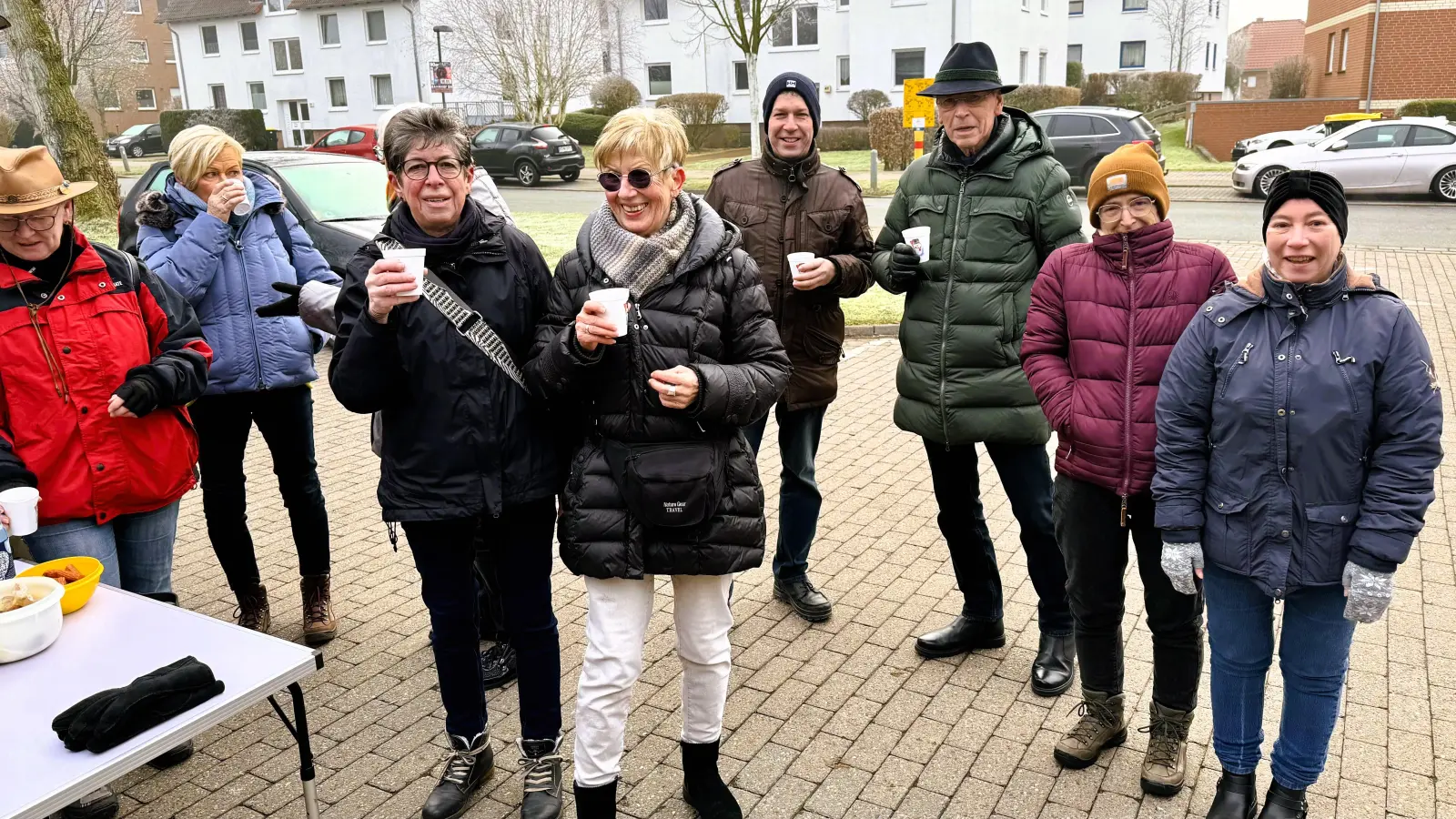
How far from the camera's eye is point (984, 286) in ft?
13.0

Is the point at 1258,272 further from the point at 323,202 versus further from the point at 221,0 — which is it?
the point at 221,0

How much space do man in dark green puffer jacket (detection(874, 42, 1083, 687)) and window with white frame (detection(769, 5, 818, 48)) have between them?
38.9 meters

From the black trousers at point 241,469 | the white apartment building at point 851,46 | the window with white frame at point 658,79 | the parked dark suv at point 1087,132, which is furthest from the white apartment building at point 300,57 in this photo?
the black trousers at point 241,469

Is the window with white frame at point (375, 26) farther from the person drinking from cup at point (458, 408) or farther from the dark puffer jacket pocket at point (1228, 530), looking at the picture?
the dark puffer jacket pocket at point (1228, 530)

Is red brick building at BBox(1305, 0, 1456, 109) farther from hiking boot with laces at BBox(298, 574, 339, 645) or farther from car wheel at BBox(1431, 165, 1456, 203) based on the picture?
hiking boot with laces at BBox(298, 574, 339, 645)

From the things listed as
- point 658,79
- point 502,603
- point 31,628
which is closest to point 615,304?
point 502,603

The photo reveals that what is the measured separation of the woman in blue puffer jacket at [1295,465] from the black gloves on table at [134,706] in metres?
2.54

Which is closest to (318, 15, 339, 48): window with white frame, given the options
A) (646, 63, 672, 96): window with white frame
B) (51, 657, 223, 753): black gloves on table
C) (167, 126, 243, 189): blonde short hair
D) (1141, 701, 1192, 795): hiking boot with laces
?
(646, 63, 672, 96): window with white frame

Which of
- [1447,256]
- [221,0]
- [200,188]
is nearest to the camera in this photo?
[200,188]

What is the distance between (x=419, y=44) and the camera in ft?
152

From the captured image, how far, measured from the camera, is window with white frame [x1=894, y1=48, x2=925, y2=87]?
38.4 metres

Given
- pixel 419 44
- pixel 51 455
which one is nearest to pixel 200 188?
pixel 51 455

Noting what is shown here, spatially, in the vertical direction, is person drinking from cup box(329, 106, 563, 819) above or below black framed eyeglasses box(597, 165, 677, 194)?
below

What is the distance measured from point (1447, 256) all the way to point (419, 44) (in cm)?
4103
